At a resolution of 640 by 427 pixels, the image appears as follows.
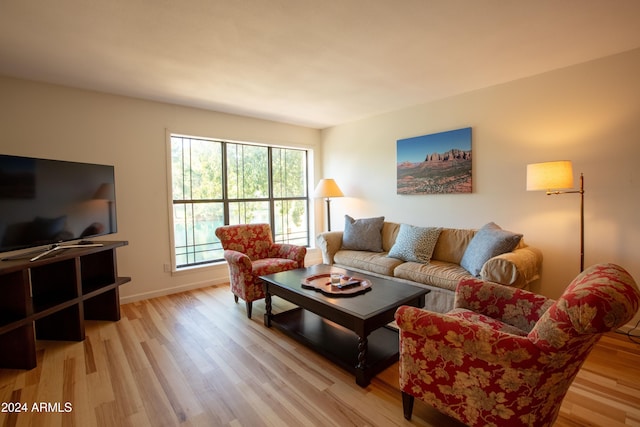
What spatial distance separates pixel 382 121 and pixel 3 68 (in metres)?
4.05

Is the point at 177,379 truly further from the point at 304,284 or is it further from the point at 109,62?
the point at 109,62

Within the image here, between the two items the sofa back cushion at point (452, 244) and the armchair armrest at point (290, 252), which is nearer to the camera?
the sofa back cushion at point (452, 244)

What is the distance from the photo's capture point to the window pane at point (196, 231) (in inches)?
158

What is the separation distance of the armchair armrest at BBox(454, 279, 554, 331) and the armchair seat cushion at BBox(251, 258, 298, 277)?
1.78 metres

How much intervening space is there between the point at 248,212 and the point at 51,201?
7.98ft

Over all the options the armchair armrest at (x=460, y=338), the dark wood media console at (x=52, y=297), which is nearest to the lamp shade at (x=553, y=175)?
the armchair armrest at (x=460, y=338)

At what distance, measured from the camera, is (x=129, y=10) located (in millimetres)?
1854

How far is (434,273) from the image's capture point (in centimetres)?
290

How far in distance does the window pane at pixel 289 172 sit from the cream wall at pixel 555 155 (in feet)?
6.30

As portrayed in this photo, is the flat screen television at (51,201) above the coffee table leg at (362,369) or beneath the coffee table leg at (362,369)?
above

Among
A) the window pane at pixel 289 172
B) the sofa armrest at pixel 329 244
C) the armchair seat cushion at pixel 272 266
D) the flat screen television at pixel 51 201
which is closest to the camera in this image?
the flat screen television at pixel 51 201

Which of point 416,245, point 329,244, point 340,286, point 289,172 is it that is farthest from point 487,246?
point 289,172

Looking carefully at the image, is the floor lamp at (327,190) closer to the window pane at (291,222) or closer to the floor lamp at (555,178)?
the window pane at (291,222)

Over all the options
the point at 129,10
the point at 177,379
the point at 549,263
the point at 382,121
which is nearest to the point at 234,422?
the point at 177,379
